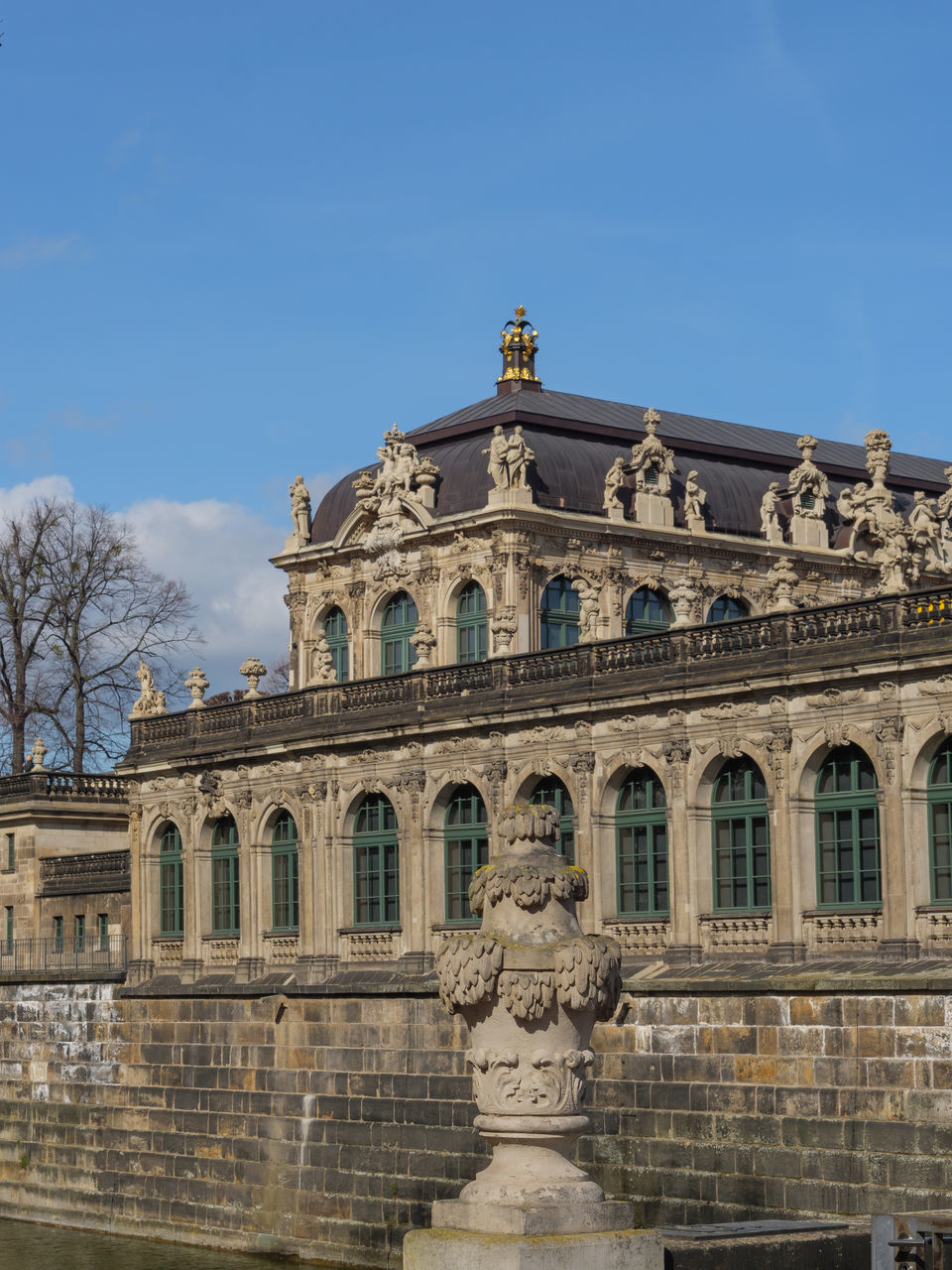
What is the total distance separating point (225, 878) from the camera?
4609cm

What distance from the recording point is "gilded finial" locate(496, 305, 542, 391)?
52.3 m

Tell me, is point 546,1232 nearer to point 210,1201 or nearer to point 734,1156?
point 734,1156

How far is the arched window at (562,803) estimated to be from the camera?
126ft

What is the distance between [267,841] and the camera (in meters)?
44.8

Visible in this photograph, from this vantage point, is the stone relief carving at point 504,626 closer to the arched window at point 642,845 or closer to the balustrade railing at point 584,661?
the balustrade railing at point 584,661

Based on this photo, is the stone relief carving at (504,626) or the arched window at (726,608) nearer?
the stone relief carving at (504,626)

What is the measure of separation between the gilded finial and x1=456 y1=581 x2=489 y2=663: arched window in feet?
21.4

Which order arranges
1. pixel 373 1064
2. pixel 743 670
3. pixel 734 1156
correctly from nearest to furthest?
1. pixel 734 1156
2. pixel 743 670
3. pixel 373 1064

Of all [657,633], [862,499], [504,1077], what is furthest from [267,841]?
[504,1077]

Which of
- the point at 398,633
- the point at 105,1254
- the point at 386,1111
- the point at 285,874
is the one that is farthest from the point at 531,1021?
the point at 398,633

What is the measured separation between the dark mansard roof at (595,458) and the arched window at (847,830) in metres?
14.4

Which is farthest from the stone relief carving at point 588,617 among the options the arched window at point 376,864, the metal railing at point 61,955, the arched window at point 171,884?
the metal railing at point 61,955

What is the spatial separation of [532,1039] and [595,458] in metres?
34.2

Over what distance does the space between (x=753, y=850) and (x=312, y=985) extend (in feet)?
33.2
